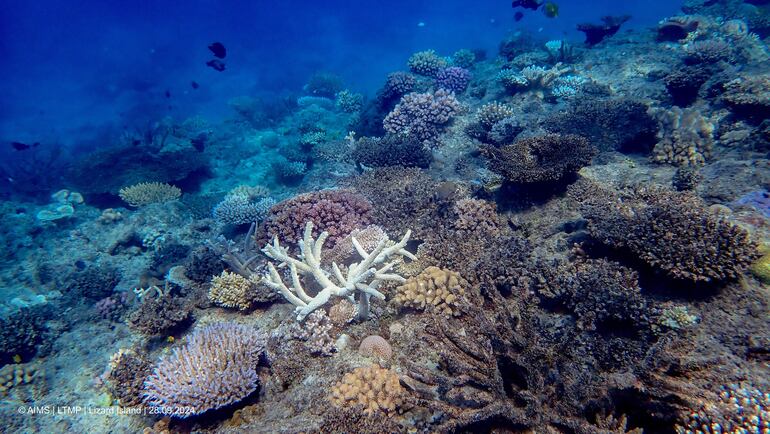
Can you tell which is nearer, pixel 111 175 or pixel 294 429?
pixel 294 429

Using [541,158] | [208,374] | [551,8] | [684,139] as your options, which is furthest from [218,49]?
[684,139]

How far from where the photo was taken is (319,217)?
615cm

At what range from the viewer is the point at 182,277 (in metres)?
7.33

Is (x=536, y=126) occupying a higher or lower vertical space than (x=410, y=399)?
higher

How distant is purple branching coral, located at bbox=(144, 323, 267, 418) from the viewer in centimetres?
388

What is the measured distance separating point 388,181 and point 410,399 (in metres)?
5.59

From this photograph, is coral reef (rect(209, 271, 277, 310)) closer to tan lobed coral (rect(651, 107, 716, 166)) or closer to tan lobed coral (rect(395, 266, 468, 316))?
tan lobed coral (rect(395, 266, 468, 316))

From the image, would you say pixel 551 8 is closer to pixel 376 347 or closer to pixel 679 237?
pixel 679 237

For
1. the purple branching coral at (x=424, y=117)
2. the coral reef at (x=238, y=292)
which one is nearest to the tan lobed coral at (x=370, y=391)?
the coral reef at (x=238, y=292)

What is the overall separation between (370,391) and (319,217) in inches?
132

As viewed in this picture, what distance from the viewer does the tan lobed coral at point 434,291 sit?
4480mm

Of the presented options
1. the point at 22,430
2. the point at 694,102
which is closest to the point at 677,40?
the point at 694,102

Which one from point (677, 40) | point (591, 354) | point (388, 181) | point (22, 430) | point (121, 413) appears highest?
point (677, 40)

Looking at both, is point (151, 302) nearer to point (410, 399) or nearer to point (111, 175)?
point (410, 399)
